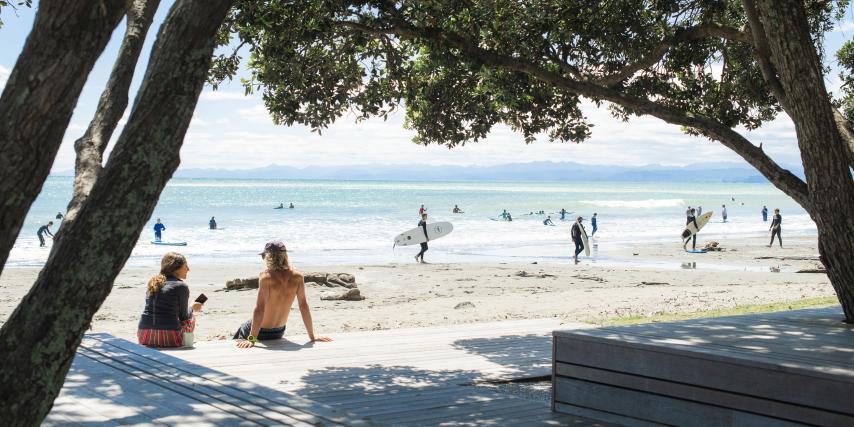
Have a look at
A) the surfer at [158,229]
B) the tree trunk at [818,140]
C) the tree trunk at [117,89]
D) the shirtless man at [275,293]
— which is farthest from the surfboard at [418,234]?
the tree trunk at [117,89]

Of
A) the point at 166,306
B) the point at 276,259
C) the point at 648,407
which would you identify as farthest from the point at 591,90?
the point at 166,306

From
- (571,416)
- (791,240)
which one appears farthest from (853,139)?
(791,240)

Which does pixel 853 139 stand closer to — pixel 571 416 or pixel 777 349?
pixel 777 349

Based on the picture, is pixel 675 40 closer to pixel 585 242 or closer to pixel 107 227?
pixel 107 227

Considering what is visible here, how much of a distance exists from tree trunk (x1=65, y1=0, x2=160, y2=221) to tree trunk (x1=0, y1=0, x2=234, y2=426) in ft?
5.38

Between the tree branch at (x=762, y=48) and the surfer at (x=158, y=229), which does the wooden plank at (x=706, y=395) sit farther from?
the surfer at (x=158, y=229)

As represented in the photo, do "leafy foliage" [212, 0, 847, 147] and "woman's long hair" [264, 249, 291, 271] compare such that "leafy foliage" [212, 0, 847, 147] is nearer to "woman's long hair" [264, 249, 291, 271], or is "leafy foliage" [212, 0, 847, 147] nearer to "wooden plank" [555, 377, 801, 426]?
"woman's long hair" [264, 249, 291, 271]

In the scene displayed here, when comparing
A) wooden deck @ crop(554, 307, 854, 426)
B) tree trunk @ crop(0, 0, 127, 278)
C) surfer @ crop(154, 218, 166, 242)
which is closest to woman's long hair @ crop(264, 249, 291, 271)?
wooden deck @ crop(554, 307, 854, 426)

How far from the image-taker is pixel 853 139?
7.78 metres

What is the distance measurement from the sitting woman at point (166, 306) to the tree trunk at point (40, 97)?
610cm

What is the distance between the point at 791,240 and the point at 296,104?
39.0 metres

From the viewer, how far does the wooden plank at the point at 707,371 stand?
4.93 meters

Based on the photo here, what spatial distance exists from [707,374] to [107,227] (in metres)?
3.95

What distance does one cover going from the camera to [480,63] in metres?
8.88
